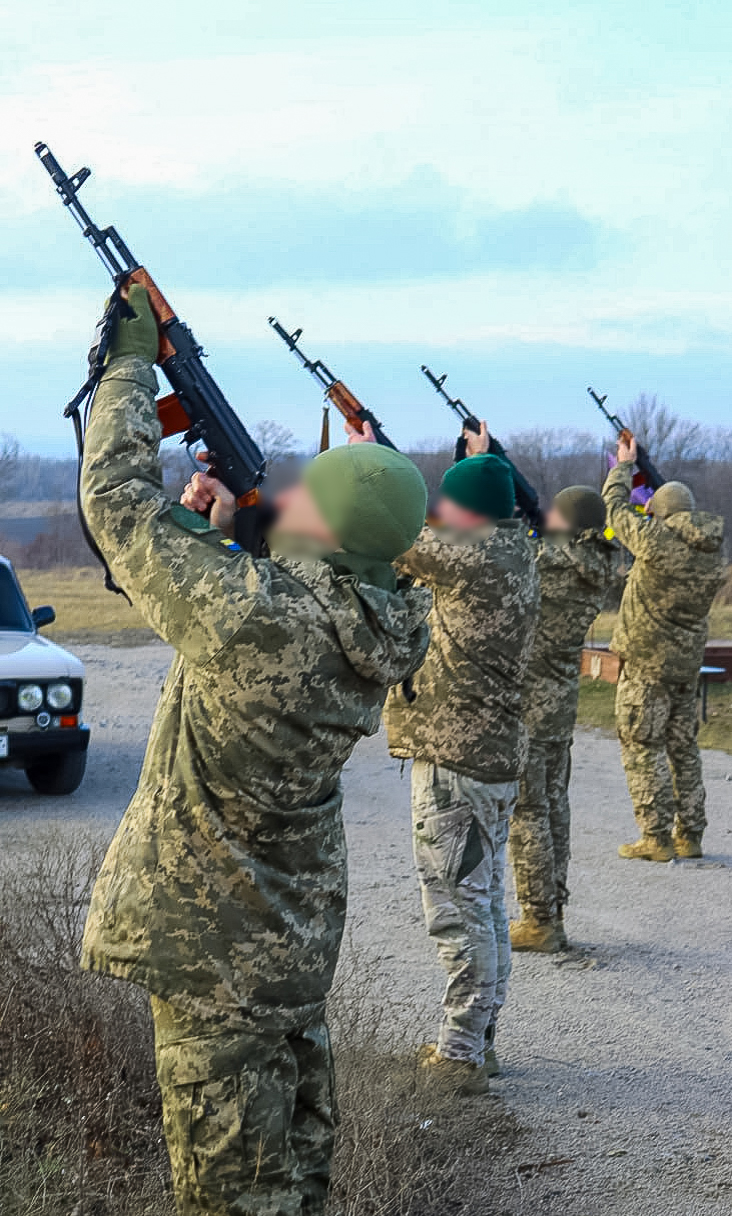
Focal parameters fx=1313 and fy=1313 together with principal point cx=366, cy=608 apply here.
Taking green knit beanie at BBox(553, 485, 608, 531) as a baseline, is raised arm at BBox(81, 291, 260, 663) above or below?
above

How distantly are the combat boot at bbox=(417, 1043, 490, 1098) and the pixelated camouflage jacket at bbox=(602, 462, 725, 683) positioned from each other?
4.31m

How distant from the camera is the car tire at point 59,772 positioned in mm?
9430

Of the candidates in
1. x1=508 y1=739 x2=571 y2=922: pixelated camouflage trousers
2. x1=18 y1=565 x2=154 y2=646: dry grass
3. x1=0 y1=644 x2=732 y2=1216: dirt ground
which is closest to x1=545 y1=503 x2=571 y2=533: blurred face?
x1=508 y1=739 x2=571 y2=922: pixelated camouflage trousers

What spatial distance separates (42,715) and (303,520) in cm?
669

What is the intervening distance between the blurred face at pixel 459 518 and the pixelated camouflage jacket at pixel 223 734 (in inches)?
77.6

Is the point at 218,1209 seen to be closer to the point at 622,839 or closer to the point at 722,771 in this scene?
the point at 622,839

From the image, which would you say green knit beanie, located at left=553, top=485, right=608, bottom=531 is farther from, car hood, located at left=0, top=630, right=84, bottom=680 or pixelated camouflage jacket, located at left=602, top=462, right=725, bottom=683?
car hood, located at left=0, top=630, right=84, bottom=680

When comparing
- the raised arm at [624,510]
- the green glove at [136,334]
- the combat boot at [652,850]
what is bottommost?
the combat boot at [652,850]

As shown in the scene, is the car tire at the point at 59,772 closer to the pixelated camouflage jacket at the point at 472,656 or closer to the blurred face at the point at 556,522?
the blurred face at the point at 556,522

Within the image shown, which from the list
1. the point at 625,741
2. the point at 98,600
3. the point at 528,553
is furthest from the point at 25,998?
the point at 98,600

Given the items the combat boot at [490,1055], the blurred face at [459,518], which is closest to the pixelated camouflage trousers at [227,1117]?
the combat boot at [490,1055]

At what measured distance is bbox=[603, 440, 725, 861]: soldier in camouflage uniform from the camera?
838 centimetres

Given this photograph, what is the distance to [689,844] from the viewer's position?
8461mm

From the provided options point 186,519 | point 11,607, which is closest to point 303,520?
point 186,519
